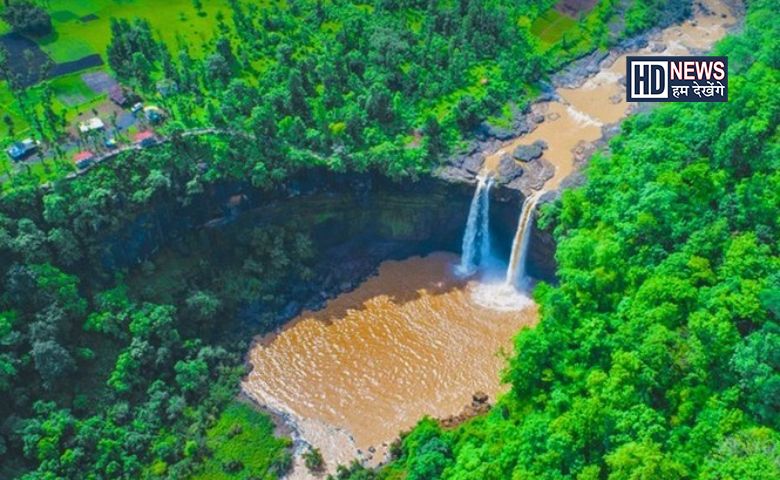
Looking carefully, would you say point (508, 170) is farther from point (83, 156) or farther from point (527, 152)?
point (83, 156)

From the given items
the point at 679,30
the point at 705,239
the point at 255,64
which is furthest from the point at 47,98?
the point at 679,30

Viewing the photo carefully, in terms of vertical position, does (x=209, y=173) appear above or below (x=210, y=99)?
below

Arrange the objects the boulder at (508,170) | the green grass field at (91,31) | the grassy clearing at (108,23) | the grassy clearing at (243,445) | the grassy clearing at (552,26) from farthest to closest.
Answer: the grassy clearing at (552,26)
the grassy clearing at (108,23)
the green grass field at (91,31)
the boulder at (508,170)
the grassy clearing at (243,445)

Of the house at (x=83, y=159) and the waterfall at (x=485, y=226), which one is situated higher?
the house at (x=83, y=159)

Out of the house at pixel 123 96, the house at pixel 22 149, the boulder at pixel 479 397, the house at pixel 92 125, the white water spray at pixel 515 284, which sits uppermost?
the house at pixel 123 96

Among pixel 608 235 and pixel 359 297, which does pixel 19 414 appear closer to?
pixel 359 297

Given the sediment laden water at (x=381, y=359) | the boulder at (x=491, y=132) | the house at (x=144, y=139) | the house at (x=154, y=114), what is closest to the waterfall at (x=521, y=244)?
the sediment laden water at (x=381, y=359)

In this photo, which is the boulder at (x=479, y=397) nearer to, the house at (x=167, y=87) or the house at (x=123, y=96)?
the house at (x=167, y=87)

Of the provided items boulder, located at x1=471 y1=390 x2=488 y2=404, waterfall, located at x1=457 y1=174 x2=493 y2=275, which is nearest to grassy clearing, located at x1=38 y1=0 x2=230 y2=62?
waterfall, located at x1=457 y1=174 x2=493 y2=275
